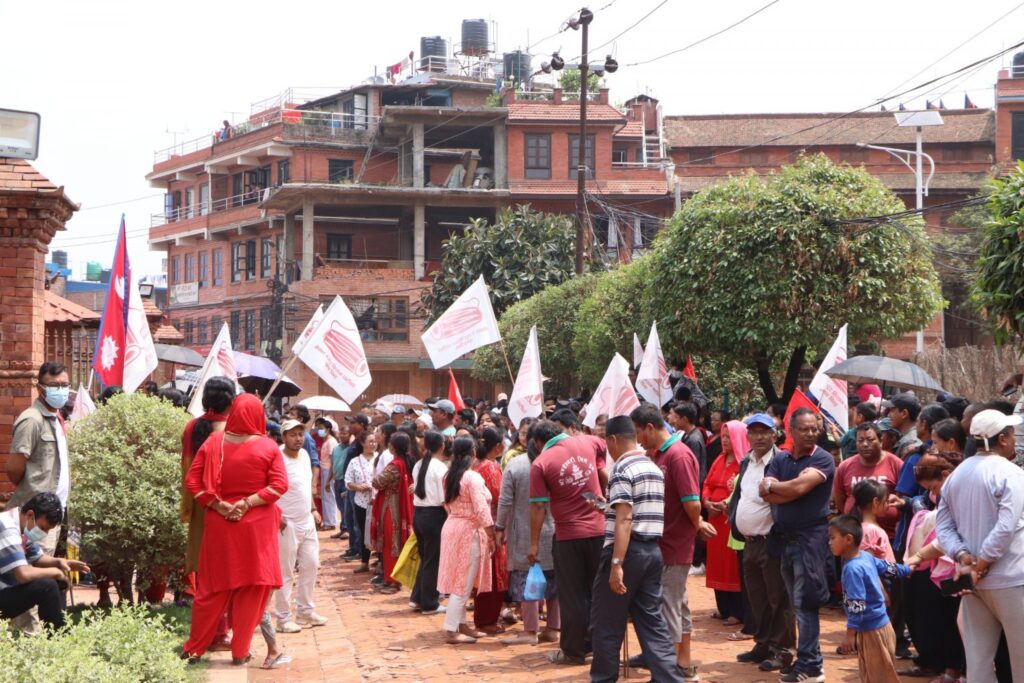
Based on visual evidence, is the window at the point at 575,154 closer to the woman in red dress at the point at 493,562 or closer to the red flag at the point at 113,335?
the red flag at the point at 113,335

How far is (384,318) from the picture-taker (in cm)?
5422

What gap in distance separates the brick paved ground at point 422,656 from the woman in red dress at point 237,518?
1.29 feet

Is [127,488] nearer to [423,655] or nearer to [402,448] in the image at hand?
[423,655]

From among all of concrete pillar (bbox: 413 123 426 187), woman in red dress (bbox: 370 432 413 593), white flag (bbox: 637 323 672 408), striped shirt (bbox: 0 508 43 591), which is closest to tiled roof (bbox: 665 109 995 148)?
concrete pillar (bbox: 413 123 426 187)

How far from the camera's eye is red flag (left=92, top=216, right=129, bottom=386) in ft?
38.6

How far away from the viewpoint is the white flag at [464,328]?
49.4ft

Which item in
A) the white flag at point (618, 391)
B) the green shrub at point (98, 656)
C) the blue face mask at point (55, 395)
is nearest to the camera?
the green shrub at point (98, 656)

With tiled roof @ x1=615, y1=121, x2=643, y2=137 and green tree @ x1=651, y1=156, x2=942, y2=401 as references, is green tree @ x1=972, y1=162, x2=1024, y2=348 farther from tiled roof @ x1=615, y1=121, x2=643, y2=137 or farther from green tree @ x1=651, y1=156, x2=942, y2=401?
tiled roof @ x1=615, y1=121, x2=643, y2=137

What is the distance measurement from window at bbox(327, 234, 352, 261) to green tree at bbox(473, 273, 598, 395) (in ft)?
63.0

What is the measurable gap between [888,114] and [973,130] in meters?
3.58

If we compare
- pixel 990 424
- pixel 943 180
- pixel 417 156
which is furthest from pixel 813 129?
pixel 990 424

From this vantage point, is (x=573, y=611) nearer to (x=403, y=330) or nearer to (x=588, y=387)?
(x=588, y=387)

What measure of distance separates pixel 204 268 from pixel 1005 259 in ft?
189

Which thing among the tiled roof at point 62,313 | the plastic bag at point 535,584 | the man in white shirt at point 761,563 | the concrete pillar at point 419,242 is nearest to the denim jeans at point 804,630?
the man in white shirt at point 761,563
